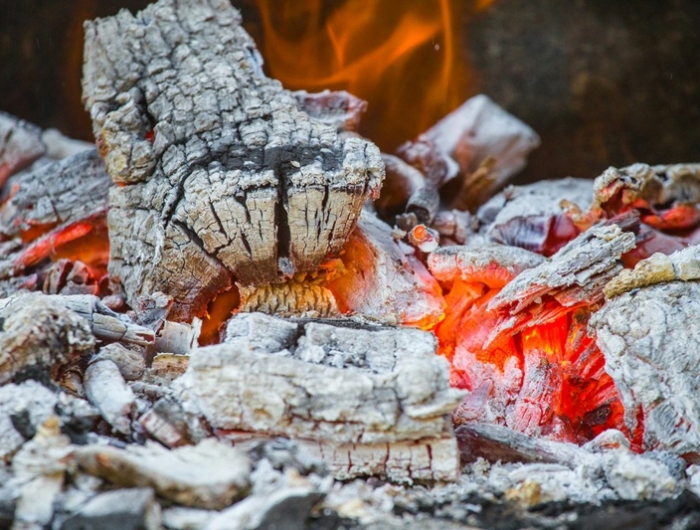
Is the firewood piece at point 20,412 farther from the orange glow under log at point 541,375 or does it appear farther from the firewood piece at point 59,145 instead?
the firewood piece at point 59,145

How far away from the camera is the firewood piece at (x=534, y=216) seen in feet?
10.7

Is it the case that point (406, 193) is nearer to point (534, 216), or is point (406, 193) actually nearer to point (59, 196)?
point (534, 216)

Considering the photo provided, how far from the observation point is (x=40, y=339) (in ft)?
6.51

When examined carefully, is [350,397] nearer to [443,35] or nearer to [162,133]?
[162,133]

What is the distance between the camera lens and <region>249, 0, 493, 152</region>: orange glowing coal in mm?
4008

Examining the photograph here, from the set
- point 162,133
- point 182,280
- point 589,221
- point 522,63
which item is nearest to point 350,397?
point 182,280

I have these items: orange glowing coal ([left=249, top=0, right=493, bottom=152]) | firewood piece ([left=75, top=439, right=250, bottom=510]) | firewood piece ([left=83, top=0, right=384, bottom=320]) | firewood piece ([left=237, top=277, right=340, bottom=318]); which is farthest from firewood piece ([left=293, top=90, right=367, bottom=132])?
firewood piece ([left=75, top=439, right=250, bottom=510])

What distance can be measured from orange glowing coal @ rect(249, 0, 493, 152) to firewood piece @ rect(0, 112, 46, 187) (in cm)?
137

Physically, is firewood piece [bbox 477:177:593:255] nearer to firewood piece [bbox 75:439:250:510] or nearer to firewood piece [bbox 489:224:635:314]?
firewood piece [bbox 489:224:635:314]

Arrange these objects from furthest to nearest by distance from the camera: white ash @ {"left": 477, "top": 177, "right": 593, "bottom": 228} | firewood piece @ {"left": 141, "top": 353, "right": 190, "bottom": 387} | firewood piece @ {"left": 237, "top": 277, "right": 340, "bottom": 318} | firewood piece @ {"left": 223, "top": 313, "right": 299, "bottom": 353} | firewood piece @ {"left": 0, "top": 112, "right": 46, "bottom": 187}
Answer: firewood piece @ {"left": 0, "top": 112, "right": 46, "bottom": 187}, white ash @ {"left": 477, "top": 177, "right": 593, "bottom": 228}, firewood piece @ {"left": 237, "top": 277, "right": 340, "bottom": 318}, firewood piece @ {"left": 141, "top": 353, "right": 190, "bottom": 387}, firewood piece @ {"left": 223, "top": 313, "right": 299, "bottom": 353}

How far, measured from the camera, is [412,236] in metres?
2.94

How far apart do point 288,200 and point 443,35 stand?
7.63 ft

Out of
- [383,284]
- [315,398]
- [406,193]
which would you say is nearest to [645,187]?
[406,193]

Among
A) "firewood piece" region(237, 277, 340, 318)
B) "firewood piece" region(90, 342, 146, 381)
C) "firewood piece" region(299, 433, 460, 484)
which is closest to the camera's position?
"firewood piece" region(299, 433, 460, 484)
